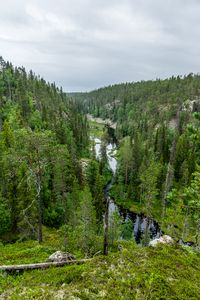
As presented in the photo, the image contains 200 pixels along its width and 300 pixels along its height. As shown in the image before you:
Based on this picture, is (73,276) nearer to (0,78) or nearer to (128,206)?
(128,206)

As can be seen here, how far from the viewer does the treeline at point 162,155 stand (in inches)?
462

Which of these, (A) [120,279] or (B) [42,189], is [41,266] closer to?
(A) [120,279]

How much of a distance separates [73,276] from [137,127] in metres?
103

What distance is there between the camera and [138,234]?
155 ft

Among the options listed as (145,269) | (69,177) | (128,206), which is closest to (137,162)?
(128,206)

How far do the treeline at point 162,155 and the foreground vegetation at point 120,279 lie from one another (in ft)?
6.01

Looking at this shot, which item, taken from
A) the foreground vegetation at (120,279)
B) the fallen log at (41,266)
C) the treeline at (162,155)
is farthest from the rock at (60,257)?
the treeline at (162,155)

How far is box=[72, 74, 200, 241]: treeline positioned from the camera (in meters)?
11.7

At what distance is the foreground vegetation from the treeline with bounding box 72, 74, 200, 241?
183 centimetres

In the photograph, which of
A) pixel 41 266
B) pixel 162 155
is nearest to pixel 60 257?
pixel 41 266

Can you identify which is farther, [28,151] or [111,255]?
[28,151]

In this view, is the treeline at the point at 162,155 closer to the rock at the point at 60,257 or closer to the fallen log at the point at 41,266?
the fallen log at the point at 41,266

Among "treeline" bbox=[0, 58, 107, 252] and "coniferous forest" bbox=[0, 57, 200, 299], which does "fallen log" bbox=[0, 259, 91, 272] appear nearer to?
"coniferous forest" bbox=[0, 57, 200, 299]

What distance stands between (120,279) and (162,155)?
6618cm
